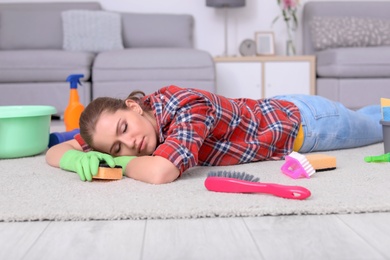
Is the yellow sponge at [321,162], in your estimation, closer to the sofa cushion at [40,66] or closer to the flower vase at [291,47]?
the sofa cushion at [40,66]

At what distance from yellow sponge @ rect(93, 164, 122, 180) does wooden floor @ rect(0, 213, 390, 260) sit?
14.0 inches

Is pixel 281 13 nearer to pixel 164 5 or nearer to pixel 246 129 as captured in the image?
pixel 164 5

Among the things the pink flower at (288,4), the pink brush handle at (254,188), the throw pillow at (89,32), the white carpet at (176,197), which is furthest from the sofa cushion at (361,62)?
the pink brush handle at (254,188)

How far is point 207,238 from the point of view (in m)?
0.97

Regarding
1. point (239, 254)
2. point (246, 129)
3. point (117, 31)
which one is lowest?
point (239, 254)

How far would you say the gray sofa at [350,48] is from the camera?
12.4 ft

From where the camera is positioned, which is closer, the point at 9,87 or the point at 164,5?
the point at 9,87

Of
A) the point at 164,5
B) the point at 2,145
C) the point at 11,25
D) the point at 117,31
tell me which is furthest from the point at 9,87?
the point at 2,145

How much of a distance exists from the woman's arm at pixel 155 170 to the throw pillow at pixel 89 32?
2828mm

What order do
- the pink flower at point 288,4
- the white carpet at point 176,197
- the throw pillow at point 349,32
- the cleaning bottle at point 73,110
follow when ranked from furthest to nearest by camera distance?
the pink flower at point 288,4 → the throw pillow at point 349,32 → the cleaning bottle at point 73,110 → the white carpet at point 176,197

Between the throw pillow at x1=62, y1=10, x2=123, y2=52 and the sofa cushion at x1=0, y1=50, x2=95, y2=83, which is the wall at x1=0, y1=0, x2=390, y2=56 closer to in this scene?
the throw pillow at x1=62, y1=10, x2=123, y2=52

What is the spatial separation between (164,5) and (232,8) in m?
0.57

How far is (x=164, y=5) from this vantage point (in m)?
4.63

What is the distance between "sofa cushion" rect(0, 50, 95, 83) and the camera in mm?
3639
